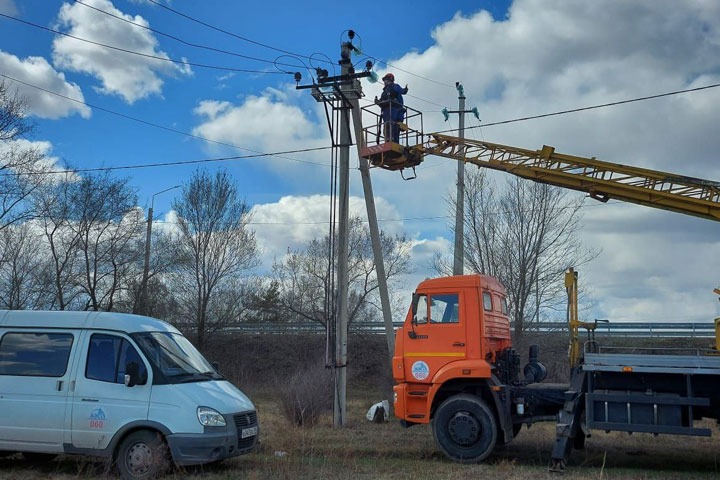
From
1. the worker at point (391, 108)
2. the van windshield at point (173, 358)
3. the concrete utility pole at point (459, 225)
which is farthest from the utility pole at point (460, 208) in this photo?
the van windshield at point (173, 358)

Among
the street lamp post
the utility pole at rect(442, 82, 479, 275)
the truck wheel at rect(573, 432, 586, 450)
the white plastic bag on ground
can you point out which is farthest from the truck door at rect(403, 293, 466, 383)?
the street lamp post

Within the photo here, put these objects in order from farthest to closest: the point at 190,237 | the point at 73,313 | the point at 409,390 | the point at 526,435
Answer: the point at 190,237
the point at 526,435
the point at 409,390
the point at 73,313

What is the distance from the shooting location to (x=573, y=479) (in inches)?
356

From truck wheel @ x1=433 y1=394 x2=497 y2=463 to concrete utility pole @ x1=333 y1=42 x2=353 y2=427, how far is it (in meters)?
4.92

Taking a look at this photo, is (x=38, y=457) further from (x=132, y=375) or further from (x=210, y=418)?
(x=210, y=418)

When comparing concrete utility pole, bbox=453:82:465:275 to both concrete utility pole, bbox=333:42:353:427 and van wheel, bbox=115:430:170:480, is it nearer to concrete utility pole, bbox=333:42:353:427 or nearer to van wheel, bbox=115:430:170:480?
concrete utility pole, bbox=333:42:353:427

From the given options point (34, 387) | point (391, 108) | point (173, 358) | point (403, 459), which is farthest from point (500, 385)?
point (391, 108)

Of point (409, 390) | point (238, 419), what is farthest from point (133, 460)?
point (409, 390)

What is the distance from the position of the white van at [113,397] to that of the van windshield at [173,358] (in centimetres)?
2

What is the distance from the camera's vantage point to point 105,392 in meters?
8.97

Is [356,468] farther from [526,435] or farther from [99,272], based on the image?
[99,272]

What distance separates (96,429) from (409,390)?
501 centimetres

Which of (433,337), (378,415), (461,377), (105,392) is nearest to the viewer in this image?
(105,392)

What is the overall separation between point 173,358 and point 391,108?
8839mm
